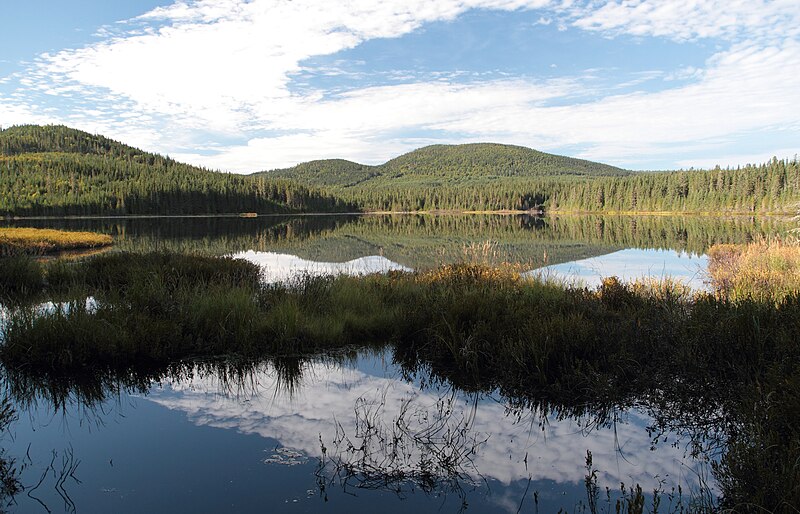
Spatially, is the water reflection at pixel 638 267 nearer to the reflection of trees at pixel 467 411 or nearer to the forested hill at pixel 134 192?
the reflection of trees at pixel 467 411

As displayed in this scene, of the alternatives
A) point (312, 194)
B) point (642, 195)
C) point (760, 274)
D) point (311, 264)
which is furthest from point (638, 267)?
point (312, 194)

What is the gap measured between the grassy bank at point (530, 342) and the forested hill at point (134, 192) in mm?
103841

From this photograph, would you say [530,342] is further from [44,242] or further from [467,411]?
[44,242]

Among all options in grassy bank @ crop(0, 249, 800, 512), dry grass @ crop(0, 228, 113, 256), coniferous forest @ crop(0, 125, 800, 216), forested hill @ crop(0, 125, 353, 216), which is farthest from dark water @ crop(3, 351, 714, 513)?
forested hill @ crop(0, 125, 353, 216)

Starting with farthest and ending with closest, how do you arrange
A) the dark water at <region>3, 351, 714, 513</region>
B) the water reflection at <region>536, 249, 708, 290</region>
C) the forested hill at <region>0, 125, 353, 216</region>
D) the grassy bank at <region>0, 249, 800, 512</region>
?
the forested hill at <region>0, 125, 353, 216</region> < the water reflection at <region>536, 249, 708, 290</region> < the grassy bank at <region>0, 249, 800, 512</region> < the dark water at <region>3, 351, 714, 513</region>

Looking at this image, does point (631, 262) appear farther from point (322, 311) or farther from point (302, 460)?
point (302, 460)

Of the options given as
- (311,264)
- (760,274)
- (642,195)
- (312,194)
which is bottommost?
(311,264)

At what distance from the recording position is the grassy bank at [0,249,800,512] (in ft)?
14.6

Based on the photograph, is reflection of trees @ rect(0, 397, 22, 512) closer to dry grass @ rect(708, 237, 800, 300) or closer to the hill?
dry grass @ rect(708, 237, 800, 300)

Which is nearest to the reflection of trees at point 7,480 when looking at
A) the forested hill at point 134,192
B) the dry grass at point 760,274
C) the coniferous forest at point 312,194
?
the dry grass at point 760,274

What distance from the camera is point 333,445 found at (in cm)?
473

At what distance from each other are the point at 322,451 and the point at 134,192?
415 feet

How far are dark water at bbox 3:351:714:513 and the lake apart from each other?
0.05ft

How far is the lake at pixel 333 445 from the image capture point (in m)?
3.85
